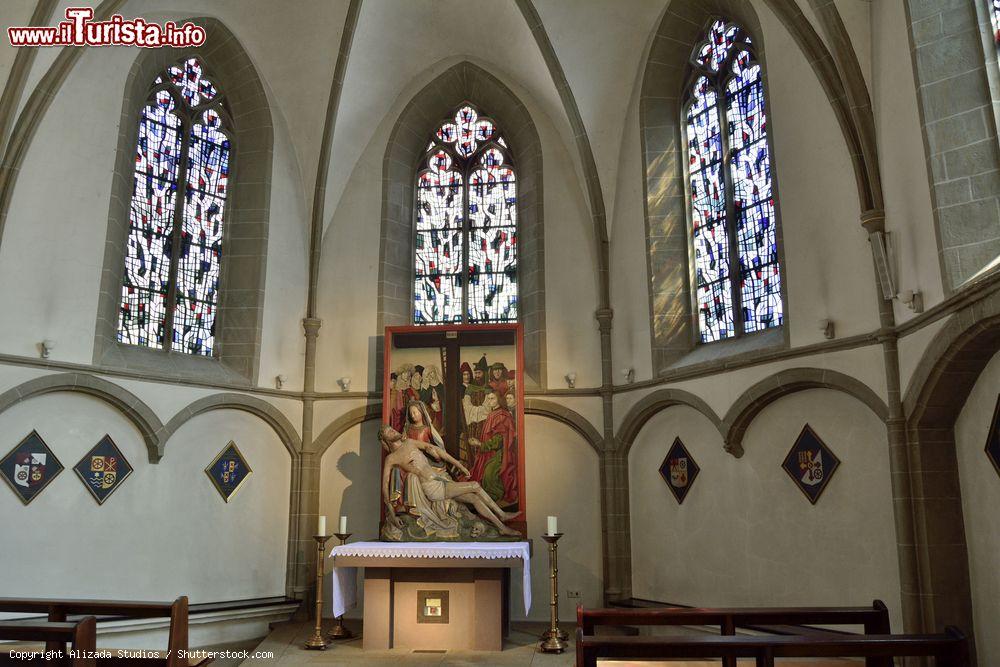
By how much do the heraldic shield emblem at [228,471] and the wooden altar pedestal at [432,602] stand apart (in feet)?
8.83

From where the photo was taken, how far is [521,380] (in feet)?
38.5

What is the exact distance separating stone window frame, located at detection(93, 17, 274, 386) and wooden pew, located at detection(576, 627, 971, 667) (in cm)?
800

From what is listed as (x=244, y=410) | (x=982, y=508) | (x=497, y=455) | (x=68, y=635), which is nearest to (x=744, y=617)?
(x=982, y=508)

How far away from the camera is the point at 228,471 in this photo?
11.9m

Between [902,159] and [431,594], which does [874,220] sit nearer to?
[902,159]

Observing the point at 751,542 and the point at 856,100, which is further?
the point at 751,542

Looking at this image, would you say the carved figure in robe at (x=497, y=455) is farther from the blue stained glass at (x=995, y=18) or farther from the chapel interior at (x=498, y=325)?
the blue stained glass at (x=995, y=18)

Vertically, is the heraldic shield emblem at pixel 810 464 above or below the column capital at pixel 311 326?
below

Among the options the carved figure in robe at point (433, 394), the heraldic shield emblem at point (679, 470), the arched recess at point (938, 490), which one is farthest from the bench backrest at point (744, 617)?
the carved figure in robe at point (433, 394)

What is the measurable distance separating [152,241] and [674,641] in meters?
9.59

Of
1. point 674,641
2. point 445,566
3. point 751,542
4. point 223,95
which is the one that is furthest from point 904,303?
point 223,95

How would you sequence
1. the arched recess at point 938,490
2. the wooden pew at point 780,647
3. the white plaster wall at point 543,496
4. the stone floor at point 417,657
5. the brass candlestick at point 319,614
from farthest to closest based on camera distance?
the white plaster wall at point 543,496
the brass candlestick at point 319,614
the stone floor at point 417,657
the arched recess at point 938,490
the wooden pew at point 780,647

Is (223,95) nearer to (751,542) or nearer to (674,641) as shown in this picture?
(751,542)

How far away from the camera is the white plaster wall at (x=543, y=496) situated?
39.7 feet
